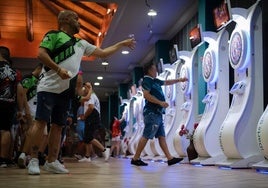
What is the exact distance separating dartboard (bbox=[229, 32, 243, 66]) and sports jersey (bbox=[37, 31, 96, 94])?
2.14m

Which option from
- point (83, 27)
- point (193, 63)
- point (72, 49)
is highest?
point (83, 27)

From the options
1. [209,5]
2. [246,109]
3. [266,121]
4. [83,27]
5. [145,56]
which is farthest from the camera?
[145,56]

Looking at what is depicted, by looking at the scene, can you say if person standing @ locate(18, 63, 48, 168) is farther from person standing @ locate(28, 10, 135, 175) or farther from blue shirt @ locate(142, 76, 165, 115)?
blue shirt @ locate(142, 76, 165, 115)

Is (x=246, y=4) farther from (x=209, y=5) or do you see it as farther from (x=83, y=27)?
(x=83, y=27)

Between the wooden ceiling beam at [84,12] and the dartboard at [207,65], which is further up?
the wooden ceiling beam at [84,12]

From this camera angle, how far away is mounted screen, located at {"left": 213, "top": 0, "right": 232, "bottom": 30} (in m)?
5.02

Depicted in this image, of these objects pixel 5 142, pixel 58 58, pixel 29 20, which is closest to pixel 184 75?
pixel 5 142

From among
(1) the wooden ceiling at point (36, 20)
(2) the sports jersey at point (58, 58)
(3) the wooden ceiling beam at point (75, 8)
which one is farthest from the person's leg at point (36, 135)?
(3) the wooden ceiling beam at point (75, 8)

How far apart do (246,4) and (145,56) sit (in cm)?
706

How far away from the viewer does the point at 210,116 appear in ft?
18.8

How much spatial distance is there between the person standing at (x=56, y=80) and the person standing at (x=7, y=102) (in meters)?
1.22

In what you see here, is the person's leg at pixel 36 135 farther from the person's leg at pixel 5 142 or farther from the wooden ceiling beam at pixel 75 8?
the wooden ceiling beam at pixel 75 8

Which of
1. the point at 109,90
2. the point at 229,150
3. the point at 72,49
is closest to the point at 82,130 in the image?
the point at 229,150

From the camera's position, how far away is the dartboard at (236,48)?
4.80 meters
